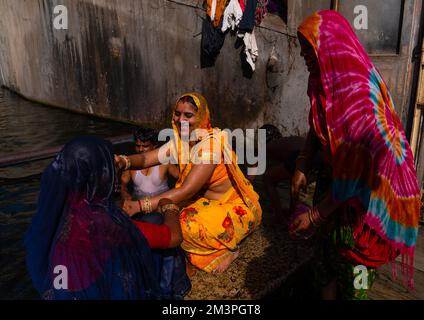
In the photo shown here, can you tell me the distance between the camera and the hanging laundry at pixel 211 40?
25.2 feet

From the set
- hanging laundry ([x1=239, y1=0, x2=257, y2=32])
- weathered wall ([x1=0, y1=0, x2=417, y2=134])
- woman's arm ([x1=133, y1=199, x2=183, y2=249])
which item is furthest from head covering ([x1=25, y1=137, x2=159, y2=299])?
hanging laundry ([x1=239, y1=0, x2=257, y2=32])

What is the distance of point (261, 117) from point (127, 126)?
15.9ft

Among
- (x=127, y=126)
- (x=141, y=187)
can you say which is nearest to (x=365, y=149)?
(x=141, y=187)

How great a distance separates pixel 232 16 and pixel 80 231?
6341 mm

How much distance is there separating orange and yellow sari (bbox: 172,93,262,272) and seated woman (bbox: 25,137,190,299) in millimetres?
960

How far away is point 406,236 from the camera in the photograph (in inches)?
74.5

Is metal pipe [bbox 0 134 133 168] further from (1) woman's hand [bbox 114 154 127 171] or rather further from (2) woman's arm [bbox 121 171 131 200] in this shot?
(1) woman's hand [bbox 114 154 127 171]

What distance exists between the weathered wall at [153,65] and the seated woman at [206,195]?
3128mm

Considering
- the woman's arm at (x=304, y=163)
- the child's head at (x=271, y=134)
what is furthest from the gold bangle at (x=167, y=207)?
the child's head at (x=271, y=134)

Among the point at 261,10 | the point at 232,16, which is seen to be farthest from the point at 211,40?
the point at 261,10

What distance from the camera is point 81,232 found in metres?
1.88

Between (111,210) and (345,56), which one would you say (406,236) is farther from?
(111,210)

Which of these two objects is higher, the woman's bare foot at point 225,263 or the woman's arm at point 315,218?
the woman's arm at point 315,218

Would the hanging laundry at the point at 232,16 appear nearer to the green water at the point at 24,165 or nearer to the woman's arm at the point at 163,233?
the green water at the point at 24,165
